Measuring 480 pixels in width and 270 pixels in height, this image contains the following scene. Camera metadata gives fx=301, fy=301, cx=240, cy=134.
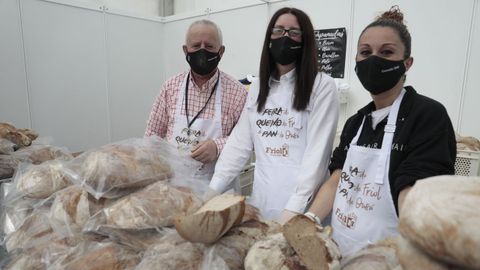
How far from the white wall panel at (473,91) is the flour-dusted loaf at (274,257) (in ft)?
8.66

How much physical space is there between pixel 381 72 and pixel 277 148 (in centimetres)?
53

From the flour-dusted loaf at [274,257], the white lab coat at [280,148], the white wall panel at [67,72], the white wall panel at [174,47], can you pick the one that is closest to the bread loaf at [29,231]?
the white lab coat at [280,148]

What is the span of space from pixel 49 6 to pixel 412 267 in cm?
411

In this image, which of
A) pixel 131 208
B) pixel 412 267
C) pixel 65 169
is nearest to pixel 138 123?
pixel 65 169

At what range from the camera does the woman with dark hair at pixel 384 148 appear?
878 millimetres

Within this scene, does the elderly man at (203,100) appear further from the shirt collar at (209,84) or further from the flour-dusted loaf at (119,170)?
the flour-dusted loaf at (119,170)

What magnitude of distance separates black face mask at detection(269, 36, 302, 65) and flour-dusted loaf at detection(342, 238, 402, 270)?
0.91 metres

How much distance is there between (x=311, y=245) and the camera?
0.50 meters

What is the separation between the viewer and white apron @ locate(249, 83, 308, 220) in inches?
50.9

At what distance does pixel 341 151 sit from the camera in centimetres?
117

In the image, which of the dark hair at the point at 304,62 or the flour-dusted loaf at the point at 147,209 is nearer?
the flour-dusted loaf at the point at 147,209

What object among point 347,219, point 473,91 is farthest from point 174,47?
point 347,219

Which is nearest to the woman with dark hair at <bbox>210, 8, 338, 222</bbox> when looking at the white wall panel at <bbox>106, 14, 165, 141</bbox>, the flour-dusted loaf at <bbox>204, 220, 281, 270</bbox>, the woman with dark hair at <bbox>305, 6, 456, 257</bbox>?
the woman with dark hair at <bbox>305, 6, 456, 257</bbox>

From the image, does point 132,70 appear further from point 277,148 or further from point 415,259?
point 415,259
